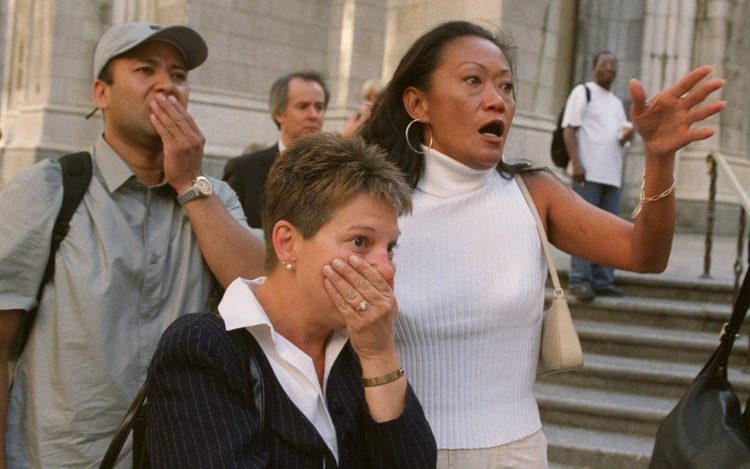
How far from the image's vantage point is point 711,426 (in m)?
2.32

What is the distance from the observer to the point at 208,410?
1802mm

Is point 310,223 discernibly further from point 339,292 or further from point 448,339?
point 448,339

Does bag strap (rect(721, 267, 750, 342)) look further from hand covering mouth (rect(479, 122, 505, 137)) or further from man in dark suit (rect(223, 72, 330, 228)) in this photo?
man in dark suit (rect(223, 72, 330, 228))

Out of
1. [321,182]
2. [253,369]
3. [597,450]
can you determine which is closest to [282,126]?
[597,450]

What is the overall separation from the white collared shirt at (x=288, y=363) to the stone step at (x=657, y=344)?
497 centimetres

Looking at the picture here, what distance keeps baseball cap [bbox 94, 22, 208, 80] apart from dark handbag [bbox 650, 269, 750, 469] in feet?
5.35

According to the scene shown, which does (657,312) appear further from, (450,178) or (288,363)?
(288,363)

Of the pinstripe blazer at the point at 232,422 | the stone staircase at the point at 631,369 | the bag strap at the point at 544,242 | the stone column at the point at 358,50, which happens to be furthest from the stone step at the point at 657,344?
the stone column at the point at 358,50

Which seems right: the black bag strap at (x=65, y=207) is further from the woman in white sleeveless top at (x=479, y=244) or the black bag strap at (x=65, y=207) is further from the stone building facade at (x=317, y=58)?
the stone building facade at (x=317, y=58)

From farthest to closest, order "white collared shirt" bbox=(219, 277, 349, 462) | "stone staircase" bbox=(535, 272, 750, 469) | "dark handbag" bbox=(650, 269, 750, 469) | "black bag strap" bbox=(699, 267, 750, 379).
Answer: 1. "stone staircase" bbox=(535, 272, 750, 469)
2. "black bag strap" bbox=(699, 267, 750, 379)
3. "dark handbag" bbox=(650, 269, 750, 469)
4. "white collared shirt" bbox=(219, 277, 349, 462)

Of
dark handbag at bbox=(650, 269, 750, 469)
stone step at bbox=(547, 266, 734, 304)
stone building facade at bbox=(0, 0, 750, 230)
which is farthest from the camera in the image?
stone building facade at bbox=(0, 0, 750, 230)

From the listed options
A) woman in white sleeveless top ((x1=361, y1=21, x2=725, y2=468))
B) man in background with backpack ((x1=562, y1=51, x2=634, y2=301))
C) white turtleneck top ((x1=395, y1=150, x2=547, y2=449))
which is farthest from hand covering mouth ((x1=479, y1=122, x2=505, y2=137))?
man in background with backpack ((x1=562, y1=51, x2=634, y2=301))

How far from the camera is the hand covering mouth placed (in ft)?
8.16

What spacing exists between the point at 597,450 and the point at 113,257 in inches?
161
